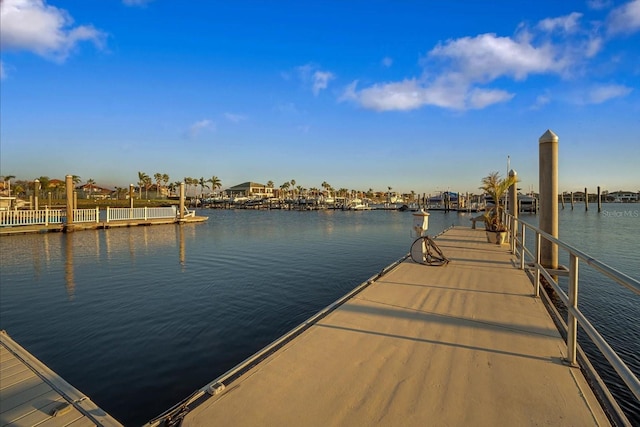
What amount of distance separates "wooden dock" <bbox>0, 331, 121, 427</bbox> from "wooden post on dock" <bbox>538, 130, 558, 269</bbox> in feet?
30.5

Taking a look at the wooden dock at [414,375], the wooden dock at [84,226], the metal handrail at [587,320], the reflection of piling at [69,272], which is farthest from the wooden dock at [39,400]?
the wooden dock at [84,226]

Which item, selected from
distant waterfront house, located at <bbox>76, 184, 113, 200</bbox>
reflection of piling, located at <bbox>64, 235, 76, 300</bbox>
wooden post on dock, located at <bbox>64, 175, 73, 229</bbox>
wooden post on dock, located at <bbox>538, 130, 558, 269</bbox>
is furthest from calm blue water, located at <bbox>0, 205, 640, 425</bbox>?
distant waterfront house, located at <bbox>76, 184, 113, 200</bbox>

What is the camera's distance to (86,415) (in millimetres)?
2457

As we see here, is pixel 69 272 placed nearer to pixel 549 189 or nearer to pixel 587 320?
pixel 587 320

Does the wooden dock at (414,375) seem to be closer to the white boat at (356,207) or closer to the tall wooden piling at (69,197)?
the tall wooden piling at (69,197)

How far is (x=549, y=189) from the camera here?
8242 millimetres

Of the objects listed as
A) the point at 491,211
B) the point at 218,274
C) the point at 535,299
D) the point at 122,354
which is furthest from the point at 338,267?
the point at 491,211

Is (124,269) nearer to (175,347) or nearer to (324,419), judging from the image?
(175,347)

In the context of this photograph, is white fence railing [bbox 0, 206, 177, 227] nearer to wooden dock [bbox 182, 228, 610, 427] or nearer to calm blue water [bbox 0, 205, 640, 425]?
calm blue water [bbox 0, 205, 640, 425]

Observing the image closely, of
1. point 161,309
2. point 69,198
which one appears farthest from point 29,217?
point 161,309

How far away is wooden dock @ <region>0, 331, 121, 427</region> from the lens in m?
2.45

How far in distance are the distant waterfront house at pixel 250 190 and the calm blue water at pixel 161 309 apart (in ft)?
358

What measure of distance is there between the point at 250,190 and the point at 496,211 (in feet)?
381

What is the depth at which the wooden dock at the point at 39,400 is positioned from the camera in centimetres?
245
